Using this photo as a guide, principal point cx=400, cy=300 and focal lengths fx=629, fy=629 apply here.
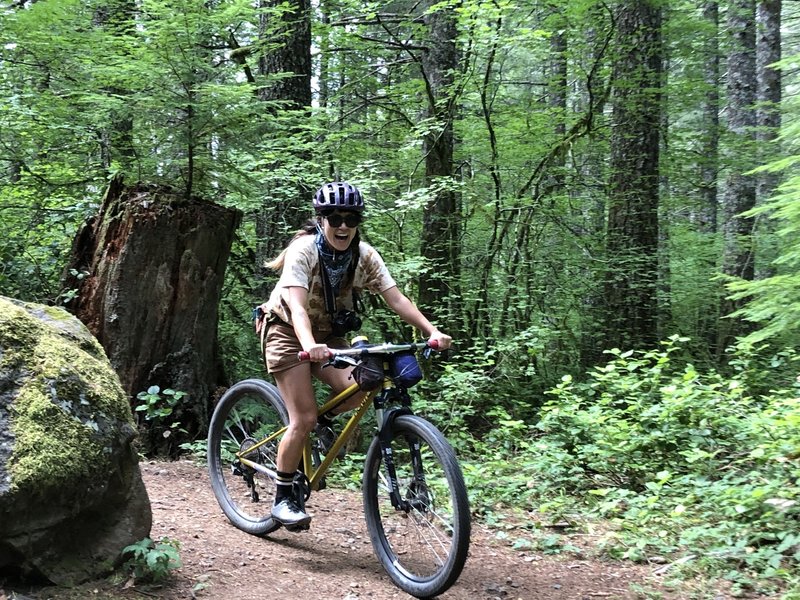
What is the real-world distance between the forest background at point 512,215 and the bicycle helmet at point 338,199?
2.79 meters

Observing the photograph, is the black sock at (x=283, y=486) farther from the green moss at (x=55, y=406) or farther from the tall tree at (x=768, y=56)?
the tall tree at (x=768, y=56)

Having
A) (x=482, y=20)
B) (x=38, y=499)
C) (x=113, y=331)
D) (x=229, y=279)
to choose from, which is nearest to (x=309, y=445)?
(x=38, y=499)

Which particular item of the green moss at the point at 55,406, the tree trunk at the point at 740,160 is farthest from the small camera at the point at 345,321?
the tree trunk at the point at 740,160

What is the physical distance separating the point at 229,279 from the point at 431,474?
5789mm

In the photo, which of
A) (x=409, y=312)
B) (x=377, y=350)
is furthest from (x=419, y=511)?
(x=409, y=312)

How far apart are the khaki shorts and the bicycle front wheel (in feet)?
2.57

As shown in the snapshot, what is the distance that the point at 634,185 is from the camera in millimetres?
9656

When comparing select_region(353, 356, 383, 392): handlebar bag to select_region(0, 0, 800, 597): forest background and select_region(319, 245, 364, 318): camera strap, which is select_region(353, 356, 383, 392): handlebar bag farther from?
select_region(0, 0, 800, 597): forest background

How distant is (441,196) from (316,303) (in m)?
4.99

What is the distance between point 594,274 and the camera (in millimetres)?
9727

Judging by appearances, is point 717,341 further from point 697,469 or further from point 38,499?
point 38,499

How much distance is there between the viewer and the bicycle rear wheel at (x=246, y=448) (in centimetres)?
454

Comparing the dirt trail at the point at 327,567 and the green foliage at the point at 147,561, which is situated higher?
the green foliage at the point at 147,561

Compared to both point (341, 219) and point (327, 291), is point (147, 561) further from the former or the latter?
point (341, 219)
